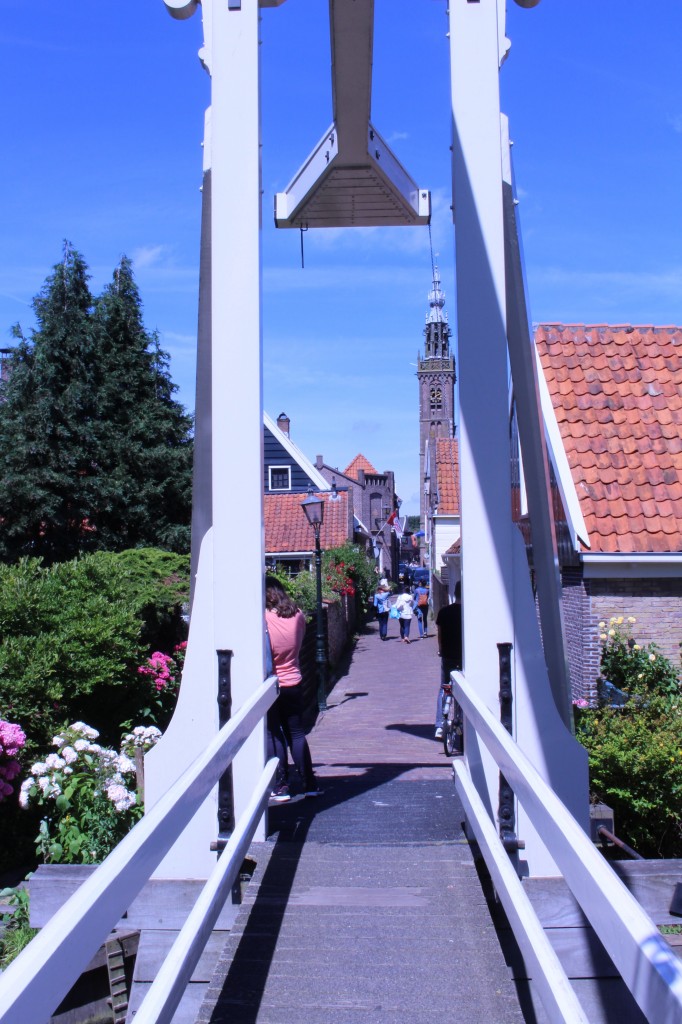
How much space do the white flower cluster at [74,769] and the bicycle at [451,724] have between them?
370 centimetres

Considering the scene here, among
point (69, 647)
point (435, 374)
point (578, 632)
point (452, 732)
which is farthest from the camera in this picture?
point (435, 374)

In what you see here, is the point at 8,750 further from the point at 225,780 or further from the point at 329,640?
the point at 329,640

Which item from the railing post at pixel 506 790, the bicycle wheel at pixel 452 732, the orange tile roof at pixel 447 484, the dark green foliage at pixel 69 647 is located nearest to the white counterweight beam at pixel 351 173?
the railing post at pixel 506 790

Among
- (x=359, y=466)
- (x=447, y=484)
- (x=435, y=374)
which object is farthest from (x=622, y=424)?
(x=435, y=374)

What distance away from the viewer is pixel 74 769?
5746 millimetres

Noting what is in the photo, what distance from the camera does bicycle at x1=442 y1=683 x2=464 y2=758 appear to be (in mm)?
8633

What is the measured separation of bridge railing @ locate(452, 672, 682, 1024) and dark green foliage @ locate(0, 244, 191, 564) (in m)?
19.9

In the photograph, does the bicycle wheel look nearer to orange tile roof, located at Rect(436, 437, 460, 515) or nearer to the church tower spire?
orange tile roof, located at Rect(436, 437, 460, 515)

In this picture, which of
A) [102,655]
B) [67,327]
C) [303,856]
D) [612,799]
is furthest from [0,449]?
[303,856]

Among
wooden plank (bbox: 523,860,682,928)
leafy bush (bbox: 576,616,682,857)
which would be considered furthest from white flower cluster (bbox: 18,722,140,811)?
leafy bush (bbox: 576,616,682,857)

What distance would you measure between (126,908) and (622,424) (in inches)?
452

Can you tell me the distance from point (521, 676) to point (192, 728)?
4.68 ft

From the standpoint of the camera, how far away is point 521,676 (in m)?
3.99

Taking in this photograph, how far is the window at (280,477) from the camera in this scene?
36.1 m
